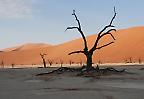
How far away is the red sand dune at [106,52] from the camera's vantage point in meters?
86.2

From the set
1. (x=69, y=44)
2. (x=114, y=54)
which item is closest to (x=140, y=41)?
(x=114, y=54)

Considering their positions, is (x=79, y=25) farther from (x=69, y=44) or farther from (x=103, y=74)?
(x=69, y=44)

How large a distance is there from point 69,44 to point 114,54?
112 ft

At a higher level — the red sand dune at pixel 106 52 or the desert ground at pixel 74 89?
the red sand dune at pixel 106 52

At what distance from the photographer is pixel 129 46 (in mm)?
92438

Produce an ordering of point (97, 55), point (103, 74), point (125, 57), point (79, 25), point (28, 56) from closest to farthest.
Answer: point (103, 74)
point (79, 25)
point (125, 57)
point (97, 55)
point (28, 56)

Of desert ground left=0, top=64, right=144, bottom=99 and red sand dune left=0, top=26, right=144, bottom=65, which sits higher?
red sand dune left=0, top=26, right=144, bottom=65

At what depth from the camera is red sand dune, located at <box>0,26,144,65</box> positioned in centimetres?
8619

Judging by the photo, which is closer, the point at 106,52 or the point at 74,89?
the point at 74,89

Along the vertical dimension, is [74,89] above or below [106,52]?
below

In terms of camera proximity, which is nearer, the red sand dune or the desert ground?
the desert ground

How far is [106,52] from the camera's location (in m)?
92.6

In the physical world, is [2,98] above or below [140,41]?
below

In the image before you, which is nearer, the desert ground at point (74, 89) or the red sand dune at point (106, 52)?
the desert ground at point (74, 89)
